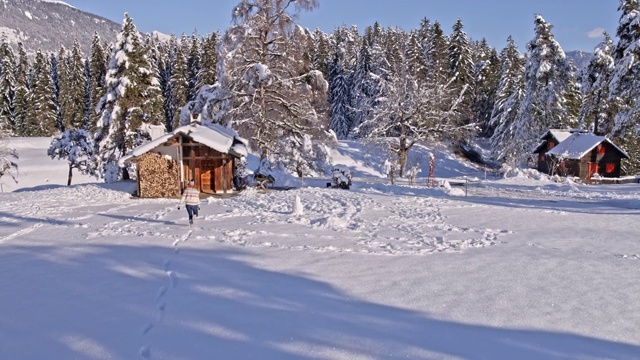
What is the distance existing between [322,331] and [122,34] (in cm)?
2938

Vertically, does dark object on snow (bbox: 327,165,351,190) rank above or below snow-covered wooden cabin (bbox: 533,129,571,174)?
below

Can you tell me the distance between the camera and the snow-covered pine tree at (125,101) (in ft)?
95.8

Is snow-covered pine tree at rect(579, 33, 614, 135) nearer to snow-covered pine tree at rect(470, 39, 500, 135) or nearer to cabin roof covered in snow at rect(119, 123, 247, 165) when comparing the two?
snow-covered pine tree at rect(470, 39, 500, 135)

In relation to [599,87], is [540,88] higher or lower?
higher

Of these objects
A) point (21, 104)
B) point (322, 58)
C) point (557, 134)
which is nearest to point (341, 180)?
point (557, 134)

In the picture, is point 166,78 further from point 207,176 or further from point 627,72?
point 627,72

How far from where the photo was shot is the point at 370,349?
18.7ft

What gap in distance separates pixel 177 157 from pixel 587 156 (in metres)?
33.5

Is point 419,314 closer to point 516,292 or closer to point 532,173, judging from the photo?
point 516,292

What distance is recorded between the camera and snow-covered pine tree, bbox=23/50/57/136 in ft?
187

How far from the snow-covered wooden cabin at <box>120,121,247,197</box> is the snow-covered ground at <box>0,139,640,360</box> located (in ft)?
20.3

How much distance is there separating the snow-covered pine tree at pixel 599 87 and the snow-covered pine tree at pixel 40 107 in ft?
201

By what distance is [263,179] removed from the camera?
81.5 ft

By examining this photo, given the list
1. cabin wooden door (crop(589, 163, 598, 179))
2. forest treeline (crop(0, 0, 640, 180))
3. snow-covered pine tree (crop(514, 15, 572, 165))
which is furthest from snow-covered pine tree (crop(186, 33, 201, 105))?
cabin wooden door (crop(589, 163, 598, 179))
